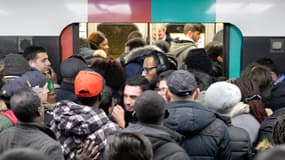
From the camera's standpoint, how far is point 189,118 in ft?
10.9

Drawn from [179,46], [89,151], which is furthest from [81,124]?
[179,46]

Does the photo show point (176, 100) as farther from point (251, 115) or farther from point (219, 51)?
point (219, 51)

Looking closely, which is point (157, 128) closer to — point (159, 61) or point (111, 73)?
point (111, 73)

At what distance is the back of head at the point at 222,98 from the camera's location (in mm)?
3596

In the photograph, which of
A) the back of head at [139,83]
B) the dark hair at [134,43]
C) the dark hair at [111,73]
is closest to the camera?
the back of head at [139,83]

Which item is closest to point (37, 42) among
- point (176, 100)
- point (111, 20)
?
point (111, 20)

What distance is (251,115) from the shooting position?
3.90 metres

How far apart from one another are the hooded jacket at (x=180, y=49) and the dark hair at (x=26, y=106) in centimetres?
267

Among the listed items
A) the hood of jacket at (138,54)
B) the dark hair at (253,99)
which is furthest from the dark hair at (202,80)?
the hood of jacket at (138,54)

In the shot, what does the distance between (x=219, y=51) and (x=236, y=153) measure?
2252 mm

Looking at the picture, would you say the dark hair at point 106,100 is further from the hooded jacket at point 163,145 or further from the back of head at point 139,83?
the hooded jacket at point 163,145

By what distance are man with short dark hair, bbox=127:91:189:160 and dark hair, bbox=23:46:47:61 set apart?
236 centimetres

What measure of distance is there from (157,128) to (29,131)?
0.70 m

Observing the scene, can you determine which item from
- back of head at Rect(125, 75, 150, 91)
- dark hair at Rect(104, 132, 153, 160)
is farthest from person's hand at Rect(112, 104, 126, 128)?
dark hair at Rect(104, 132, 153, 160)
